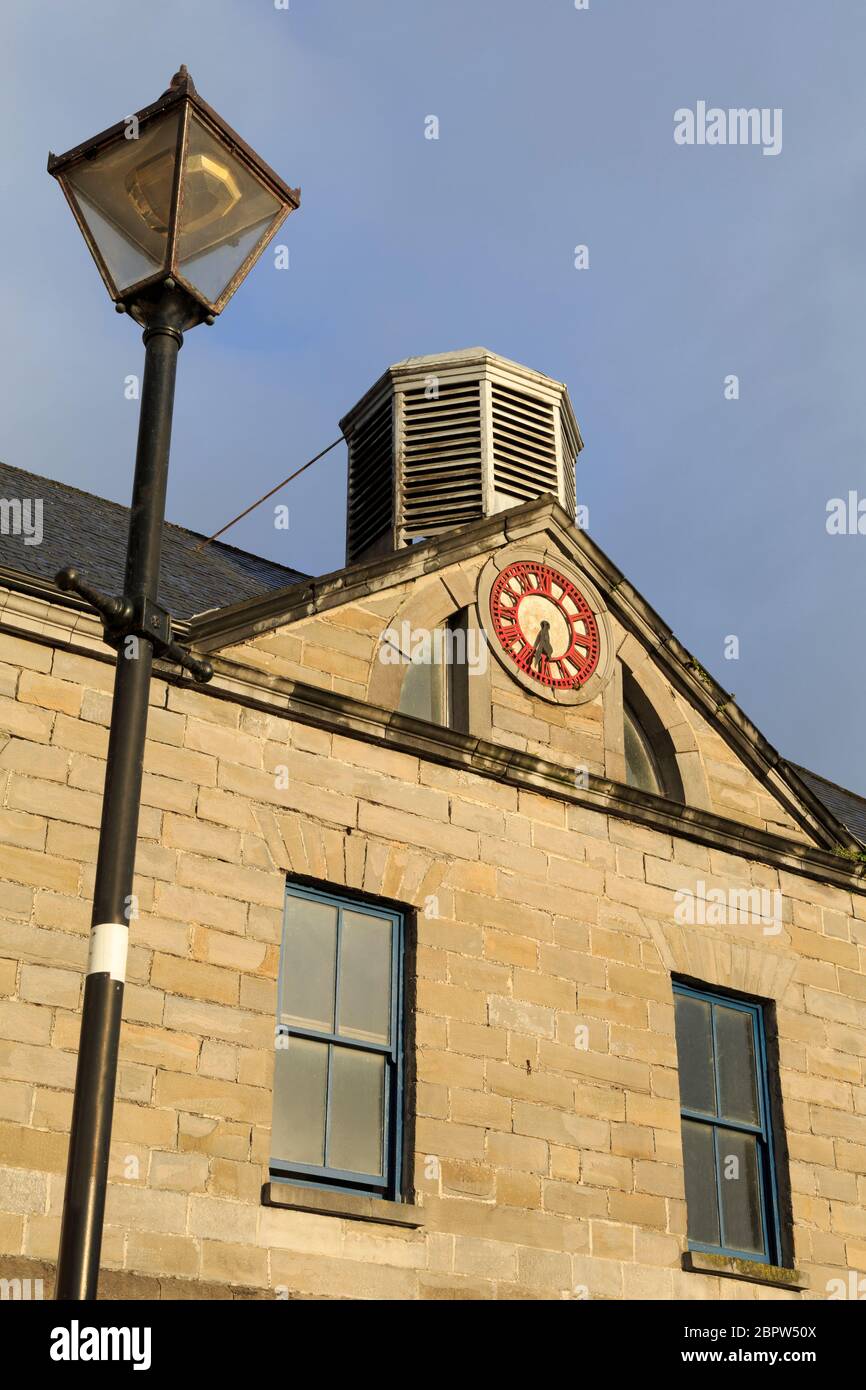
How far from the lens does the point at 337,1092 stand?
1187cm

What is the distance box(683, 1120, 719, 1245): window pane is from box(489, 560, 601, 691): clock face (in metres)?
3.65

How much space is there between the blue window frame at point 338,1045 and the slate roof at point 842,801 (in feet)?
20.9

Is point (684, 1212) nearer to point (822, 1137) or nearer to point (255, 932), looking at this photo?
point (822, 1137)

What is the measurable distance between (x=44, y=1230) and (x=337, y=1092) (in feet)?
7.94

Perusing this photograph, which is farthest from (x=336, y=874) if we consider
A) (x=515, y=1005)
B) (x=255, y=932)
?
(x=515, y=1005)

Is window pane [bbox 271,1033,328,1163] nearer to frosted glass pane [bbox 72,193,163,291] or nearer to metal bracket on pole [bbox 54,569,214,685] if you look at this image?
metal bracket on pole [bbox 54,569,214,685]

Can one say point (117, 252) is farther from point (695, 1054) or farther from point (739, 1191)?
point (739, 1191)

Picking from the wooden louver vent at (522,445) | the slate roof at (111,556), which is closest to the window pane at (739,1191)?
the slate roof at (111,556)

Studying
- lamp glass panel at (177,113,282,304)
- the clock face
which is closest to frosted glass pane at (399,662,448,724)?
the clock face

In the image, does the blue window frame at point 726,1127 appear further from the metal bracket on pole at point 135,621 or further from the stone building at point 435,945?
the metal bracket on pole at point 135,621

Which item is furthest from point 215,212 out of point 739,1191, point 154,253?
point 739,1191

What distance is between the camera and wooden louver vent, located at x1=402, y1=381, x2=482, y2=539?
16.3 meters

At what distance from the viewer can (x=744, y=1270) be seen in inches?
508
